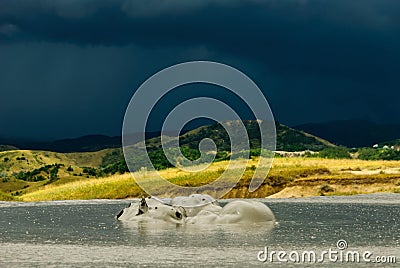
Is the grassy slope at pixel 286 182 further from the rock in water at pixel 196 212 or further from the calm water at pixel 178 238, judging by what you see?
the rock in water at pixel 196 212

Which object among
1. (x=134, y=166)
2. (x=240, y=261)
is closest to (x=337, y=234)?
(x=240, y=261)

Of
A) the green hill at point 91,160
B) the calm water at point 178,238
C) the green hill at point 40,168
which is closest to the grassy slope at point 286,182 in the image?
the green hill at point 91,160

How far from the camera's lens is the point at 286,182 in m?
60.8

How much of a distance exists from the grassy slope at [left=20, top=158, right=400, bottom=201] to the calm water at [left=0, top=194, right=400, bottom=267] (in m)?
25.7

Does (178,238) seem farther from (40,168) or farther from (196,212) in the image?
(40,168)

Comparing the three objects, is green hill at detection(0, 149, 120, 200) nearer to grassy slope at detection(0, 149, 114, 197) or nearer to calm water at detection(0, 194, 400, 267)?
grassy slope at detection(0, 149, 114, 197)

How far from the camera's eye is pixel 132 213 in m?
27.6

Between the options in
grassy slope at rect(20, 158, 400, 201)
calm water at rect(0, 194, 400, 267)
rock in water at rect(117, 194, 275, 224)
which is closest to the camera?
calm water at rect(0, 194, 400, 267)

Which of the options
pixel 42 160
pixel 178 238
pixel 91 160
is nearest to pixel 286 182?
pixel 178 238

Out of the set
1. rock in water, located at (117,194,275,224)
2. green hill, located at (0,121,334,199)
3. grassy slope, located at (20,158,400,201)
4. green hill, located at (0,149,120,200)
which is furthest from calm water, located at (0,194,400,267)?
green hill, located at (0,149,120,200)

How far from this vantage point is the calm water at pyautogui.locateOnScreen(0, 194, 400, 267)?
669 inches

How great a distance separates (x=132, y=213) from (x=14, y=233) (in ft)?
18.6

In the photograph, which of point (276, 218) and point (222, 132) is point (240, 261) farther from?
point (222, 132)

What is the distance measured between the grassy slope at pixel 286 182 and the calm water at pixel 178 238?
25715 mm
